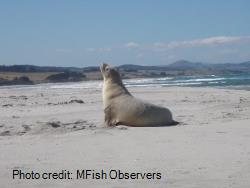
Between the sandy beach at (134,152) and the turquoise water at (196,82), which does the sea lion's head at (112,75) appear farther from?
the turquoise water at (196,82)

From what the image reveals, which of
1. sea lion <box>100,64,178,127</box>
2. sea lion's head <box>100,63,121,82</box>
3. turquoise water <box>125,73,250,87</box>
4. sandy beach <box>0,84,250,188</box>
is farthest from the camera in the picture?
turquoise water <box>125,73,250,87</box>

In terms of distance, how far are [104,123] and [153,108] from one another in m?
1.07

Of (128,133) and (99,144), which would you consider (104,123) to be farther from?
(99,144)

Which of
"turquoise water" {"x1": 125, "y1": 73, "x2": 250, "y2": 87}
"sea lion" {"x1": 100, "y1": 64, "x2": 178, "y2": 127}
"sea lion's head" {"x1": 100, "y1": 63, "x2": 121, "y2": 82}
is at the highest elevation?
"sea lion's head" {"x1": 100, "y1": 63, "x2": 121, "y2": 82}

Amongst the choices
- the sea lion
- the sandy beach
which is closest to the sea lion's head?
the sea lion

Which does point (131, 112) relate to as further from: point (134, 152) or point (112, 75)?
point (134, 152)

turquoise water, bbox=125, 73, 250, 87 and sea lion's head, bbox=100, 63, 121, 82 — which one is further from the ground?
sea lion's head, bbox=100, 63, 121, 82

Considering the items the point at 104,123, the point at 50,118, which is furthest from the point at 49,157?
the point at 50,118

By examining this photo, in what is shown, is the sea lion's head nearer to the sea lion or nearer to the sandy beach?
the sea lion

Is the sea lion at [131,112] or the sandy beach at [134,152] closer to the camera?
the sandy beach at [134,152]

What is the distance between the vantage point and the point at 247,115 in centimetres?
1248

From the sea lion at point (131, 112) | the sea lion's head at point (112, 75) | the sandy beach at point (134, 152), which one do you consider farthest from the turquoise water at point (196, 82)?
the sandy beach at point (134, 152)

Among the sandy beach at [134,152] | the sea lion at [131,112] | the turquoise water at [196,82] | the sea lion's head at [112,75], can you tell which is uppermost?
the sea lion's head at [112,75]

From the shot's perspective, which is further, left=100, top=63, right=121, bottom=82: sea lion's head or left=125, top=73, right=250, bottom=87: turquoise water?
left=125, top=73, right=250, bottom=87: turquoise water
